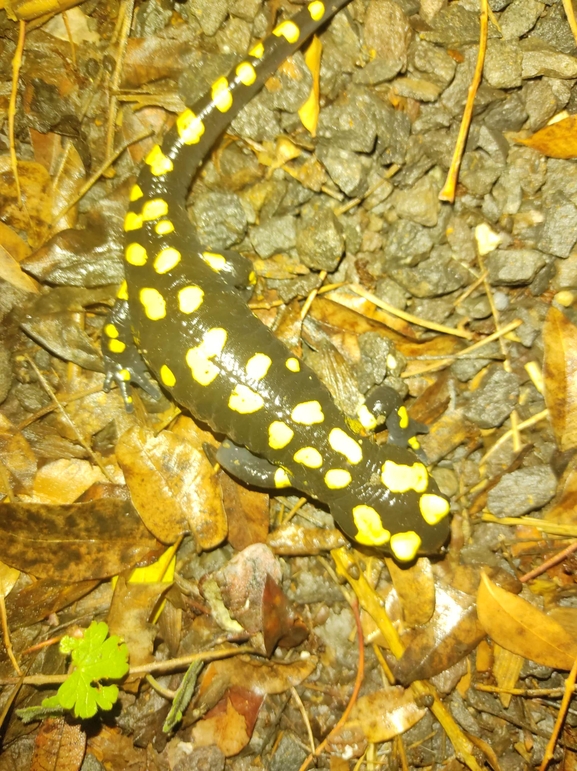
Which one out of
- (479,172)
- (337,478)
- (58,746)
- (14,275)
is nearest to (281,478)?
(337,478)

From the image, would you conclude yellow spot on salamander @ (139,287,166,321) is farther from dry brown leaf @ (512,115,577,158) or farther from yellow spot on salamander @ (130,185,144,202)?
dry brown leaf @ (512,115,577,158)

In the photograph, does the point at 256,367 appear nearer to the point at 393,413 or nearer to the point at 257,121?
the point at 393,413

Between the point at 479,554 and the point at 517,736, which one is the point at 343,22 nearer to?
the point at 479,554

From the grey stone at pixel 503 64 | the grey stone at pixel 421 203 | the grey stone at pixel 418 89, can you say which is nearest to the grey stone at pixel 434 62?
the grey stone at pixel 418 89

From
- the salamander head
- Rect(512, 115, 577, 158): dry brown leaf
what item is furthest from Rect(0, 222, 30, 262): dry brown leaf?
Rect(512, 115, 577, 158): dry brown leaf

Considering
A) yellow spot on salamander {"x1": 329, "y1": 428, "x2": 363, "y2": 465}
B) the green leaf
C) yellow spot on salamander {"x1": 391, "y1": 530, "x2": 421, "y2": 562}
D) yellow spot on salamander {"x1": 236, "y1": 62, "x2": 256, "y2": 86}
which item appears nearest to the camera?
the green leaf

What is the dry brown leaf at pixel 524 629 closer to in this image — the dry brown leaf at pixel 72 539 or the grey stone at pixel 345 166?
the dry brown leaf at pixel 72 539
